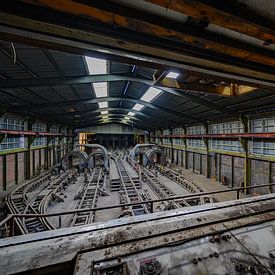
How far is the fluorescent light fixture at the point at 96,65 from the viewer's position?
650cm

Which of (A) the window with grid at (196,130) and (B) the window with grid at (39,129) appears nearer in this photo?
(B) the window with grid at (39,129)

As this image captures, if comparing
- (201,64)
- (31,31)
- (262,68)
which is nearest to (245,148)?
(262,68)

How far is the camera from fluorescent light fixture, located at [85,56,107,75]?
256 inches

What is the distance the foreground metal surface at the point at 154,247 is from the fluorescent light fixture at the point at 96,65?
598 cm

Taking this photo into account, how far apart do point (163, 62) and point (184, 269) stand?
Answer: 2693 millimetres

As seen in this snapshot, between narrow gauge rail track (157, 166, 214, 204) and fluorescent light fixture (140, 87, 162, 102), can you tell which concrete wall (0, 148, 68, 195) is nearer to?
fluorescent light fixture (140, 87, 162, 102)

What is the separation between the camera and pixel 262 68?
2613 millimetres

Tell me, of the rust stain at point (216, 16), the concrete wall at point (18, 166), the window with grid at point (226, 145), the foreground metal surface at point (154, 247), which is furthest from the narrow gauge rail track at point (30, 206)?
the window with grid at point (226, 145)

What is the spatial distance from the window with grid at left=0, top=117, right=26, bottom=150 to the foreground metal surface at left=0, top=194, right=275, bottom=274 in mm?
11313

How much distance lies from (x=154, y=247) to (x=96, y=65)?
6943 mm

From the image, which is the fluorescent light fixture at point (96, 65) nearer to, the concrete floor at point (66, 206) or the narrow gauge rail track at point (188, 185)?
the concrete floor at point (66, 206)

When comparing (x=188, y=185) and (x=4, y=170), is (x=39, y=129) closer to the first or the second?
(x=4, y=170)

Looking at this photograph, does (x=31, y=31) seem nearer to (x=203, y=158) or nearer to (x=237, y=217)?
(x=237, y=217)

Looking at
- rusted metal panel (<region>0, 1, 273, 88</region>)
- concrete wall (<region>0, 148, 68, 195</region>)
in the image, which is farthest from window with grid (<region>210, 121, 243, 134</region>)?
concrete wall (<region>0, 148, 68, 195</region>)
